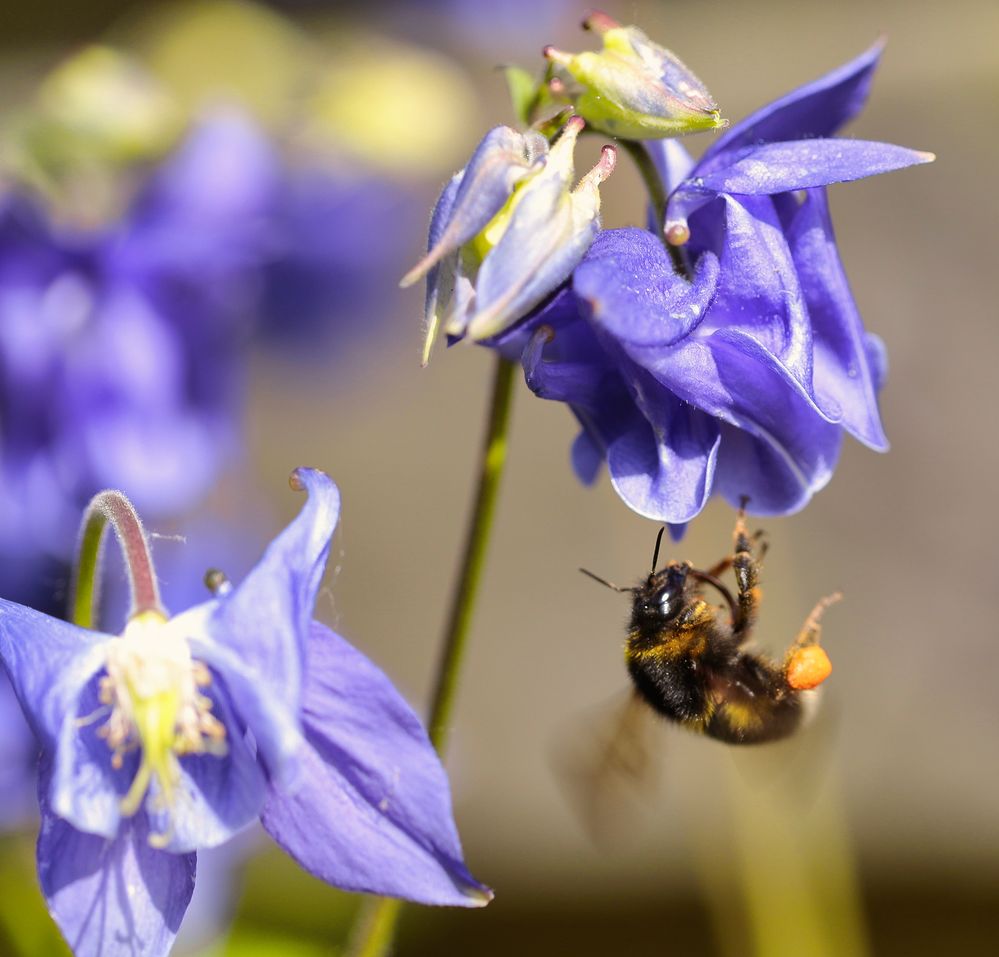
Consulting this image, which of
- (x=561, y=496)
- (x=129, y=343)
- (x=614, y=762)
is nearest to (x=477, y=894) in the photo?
(x=614, y=762)

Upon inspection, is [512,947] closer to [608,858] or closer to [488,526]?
[608,858]

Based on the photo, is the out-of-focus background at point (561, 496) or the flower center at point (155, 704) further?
the out-of-focus background at point (561, 496)

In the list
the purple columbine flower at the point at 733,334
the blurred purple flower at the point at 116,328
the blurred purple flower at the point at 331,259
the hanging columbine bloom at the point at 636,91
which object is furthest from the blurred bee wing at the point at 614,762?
the blurred purple flower at the point at 331,259

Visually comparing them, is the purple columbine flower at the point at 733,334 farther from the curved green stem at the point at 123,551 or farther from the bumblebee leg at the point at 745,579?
the curved green stem at the point at 123,551

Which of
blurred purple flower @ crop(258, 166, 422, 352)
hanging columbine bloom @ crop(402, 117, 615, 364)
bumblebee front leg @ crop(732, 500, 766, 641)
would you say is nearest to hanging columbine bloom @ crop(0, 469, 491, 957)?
hanging columbine bloom @ crop(402, 117, 615, 364)

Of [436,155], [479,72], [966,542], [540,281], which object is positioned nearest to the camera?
[540,281]

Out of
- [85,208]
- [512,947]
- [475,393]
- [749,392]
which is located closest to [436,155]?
[85,208]

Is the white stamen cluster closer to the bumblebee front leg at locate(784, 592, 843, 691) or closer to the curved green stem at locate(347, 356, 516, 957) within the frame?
the curved green stem at locate(347, 356, 516, 957)
